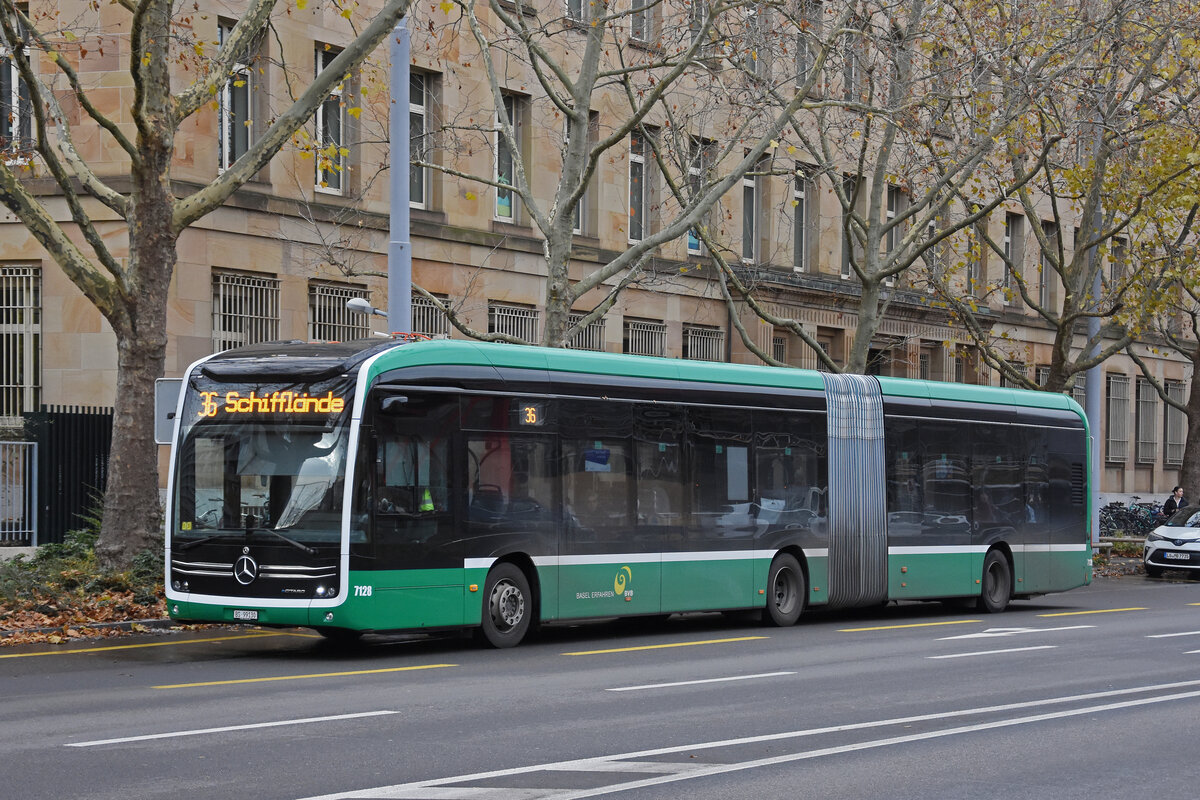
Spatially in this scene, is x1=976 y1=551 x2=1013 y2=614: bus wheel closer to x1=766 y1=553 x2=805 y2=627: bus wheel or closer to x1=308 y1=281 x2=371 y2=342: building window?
x1=766 y1=553 x2=805 y2=627: bus wheel

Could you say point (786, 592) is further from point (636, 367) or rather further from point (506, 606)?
point (506, 606)

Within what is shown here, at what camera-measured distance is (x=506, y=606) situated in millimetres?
16094

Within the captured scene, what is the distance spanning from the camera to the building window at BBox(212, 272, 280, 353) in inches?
1038

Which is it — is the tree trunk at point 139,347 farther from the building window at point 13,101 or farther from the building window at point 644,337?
the building window at point 644,337

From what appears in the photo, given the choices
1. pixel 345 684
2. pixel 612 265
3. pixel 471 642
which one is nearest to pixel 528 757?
pixel 345 684

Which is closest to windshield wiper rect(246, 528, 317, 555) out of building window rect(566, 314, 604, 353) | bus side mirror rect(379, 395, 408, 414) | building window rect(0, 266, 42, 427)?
bus side mirror rect(379, 395, 408, 414)

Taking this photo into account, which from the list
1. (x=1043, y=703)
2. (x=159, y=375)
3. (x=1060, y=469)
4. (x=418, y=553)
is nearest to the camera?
(x=1043, y=703)

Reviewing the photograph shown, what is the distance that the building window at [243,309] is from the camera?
86.5 feet

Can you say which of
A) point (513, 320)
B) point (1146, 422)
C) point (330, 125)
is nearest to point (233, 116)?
point (330, 125)

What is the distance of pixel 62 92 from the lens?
2577 centimetres

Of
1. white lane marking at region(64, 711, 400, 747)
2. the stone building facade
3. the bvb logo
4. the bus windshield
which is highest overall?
the stone building facade

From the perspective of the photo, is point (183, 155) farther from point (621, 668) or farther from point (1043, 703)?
point (1043, 703)

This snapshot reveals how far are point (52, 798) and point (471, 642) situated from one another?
9.33 m

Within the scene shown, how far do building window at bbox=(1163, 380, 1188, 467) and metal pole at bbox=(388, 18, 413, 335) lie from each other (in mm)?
42611
